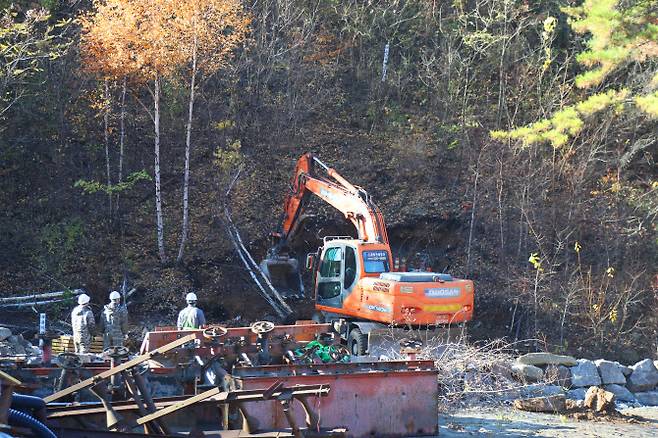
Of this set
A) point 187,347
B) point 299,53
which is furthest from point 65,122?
point 187,347

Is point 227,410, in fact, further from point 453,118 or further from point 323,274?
point 453,118

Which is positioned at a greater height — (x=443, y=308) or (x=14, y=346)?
(x=443, y=308)

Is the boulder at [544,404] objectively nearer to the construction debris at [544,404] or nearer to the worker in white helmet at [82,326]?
the construction debris at [544,404]

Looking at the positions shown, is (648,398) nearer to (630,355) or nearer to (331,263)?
(630,355)

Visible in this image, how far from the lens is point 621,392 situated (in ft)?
55.0

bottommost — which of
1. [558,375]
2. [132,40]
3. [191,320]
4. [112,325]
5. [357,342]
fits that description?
[558,375]

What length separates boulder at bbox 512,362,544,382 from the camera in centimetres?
1592

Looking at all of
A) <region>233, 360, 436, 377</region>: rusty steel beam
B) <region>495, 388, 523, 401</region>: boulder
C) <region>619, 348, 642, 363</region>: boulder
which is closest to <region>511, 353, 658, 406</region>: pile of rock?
<region>495, 388, 523, 401</region>: boulder

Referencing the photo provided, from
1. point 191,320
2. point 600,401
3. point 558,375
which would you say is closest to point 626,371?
point 558,375

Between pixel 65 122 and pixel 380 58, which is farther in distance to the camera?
pixel 380 58

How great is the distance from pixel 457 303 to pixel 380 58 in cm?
1557

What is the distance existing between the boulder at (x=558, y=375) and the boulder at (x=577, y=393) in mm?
173

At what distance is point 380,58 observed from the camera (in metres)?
30.3

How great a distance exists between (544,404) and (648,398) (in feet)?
13.3
